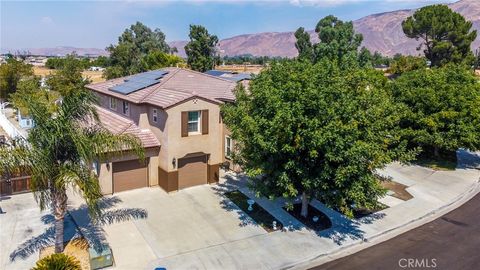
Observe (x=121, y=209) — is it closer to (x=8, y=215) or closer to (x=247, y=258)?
(x=8, y=215)

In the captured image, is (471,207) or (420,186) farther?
(420,186)

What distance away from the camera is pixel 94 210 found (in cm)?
1188

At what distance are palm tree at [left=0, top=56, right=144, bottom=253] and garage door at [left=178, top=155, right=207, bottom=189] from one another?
782 cm

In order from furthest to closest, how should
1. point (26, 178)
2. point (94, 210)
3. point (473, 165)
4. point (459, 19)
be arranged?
point (459, 19)
point (473, 165)
point (26, 178)
point (94, 210)

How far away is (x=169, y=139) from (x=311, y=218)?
8.40 meters

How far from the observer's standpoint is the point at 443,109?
2477cm

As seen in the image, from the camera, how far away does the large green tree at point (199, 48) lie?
5962 centimetres

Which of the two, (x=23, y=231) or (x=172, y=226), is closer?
(x=23, y=231)

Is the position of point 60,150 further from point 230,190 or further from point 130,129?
point 230,190

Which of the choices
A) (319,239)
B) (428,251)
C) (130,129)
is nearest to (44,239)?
(130,129)

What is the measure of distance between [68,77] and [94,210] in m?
30.7

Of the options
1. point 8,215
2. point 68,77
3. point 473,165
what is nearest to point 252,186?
A: point 8,215

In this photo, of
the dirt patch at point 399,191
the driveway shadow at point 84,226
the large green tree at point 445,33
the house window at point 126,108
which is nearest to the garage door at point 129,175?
the driveway shadow at point 84,226

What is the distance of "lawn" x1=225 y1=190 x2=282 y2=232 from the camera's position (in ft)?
54.7
